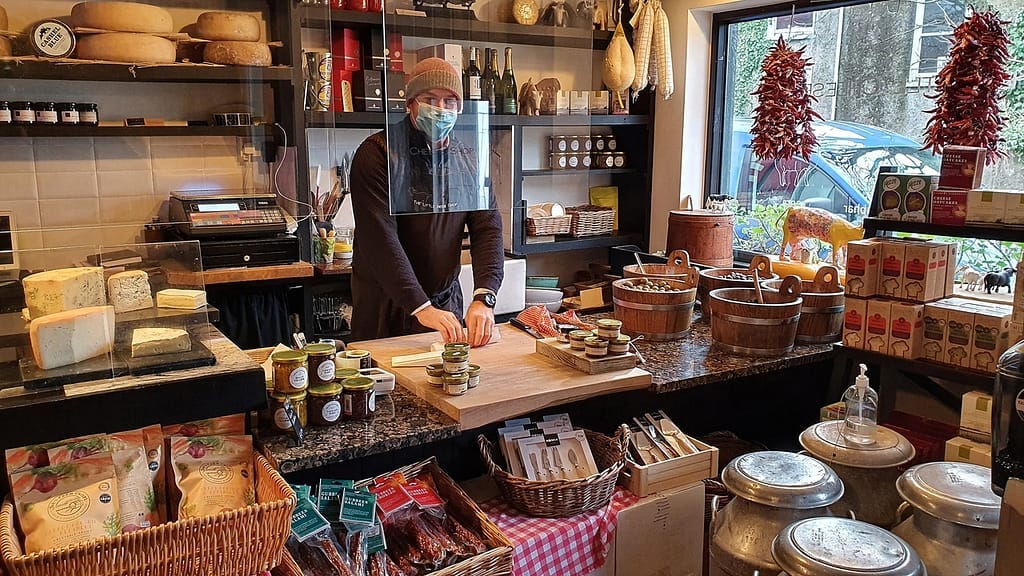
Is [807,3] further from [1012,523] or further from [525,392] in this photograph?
[1012,523]

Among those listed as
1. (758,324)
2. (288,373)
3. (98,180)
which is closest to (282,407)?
(288,373)

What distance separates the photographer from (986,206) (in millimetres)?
2383

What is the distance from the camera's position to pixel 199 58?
13.1ft

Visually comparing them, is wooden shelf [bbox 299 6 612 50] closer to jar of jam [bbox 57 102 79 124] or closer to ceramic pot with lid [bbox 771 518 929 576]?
jar of jam [bbox 57 102 79 124]

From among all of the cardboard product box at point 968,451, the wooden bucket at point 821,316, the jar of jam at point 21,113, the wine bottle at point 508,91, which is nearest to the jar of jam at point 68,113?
the jar of jam at point 21,113

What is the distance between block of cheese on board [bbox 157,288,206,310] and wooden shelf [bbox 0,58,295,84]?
7.15 feet

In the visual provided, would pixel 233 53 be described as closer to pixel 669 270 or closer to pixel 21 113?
pixel 21 113

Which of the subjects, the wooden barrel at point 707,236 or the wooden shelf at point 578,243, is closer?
the wooden barrel at point 707,236

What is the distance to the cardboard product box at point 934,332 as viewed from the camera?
2.51 metres

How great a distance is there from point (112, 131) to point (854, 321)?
3.30 m

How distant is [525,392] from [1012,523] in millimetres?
1130

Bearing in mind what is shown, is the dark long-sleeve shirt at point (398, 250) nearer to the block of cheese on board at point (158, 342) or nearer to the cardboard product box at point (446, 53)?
the cardboard product box at point (446, 53)

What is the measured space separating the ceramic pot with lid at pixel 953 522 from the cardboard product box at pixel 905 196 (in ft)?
3.12

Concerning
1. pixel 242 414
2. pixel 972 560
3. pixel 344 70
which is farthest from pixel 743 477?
pixel 344 70
